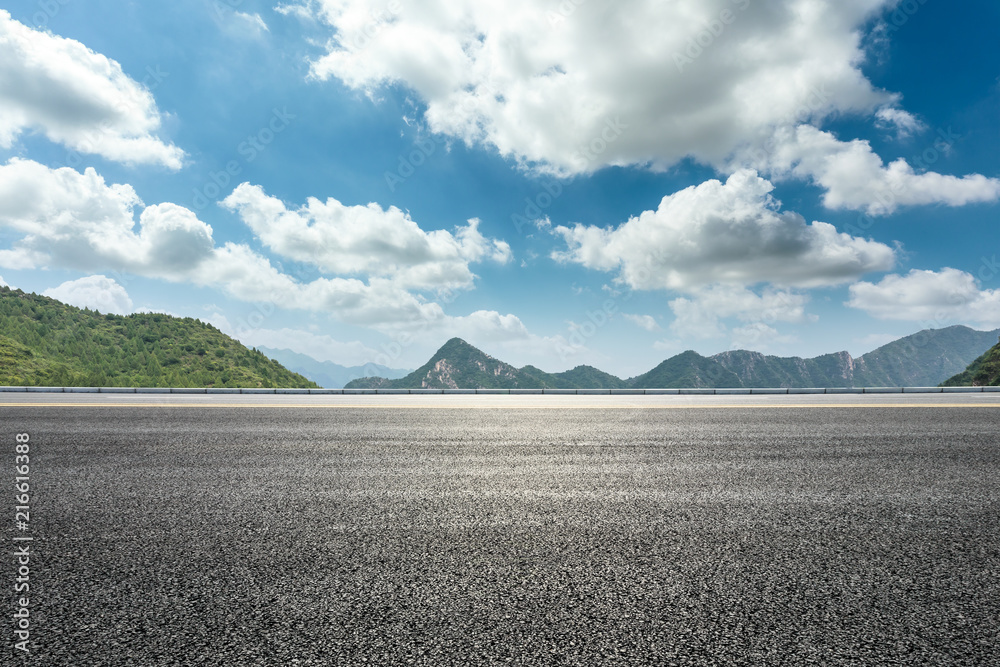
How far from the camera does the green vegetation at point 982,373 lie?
49572 mm

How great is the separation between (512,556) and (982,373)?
74004 millimetres

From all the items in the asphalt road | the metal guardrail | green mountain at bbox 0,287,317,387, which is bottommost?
the asphalt road

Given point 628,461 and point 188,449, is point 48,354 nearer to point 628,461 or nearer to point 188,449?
point 188,449

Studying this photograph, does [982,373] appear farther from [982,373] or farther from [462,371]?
[462,371]

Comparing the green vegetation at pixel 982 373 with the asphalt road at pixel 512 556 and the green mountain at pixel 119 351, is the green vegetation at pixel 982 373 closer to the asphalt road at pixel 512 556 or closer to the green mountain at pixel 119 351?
the asphalt road at pixel 512 556

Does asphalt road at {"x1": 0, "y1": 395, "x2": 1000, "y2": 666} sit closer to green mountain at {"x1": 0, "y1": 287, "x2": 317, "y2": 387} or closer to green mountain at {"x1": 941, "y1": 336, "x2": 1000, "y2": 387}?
green mountain at {"x1": 0, "y1": 287, "x2": 317, "y2": 387}

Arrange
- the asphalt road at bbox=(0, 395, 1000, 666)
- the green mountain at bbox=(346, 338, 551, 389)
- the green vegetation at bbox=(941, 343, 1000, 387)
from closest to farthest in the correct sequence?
the asphalt road at bbox=(0, 395, 1000, 666) → the green vegetation at bbox=(941, 343, 1000, 387) → the green mountain at bbox=(346, 338, 551, 389)

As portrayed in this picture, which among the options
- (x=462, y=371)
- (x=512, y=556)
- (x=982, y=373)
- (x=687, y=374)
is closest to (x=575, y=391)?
(x=512, y=556)

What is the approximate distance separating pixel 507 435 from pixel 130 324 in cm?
9514

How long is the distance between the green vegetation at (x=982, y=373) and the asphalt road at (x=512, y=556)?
61068mm

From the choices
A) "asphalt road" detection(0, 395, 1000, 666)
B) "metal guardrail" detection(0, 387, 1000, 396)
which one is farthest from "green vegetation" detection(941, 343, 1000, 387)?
"asphalt road" detection(0, 395, 1000, 666)

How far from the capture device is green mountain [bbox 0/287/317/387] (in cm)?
Result: 5581

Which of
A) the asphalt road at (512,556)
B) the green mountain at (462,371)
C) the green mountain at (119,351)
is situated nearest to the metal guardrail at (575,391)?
the asphalt road at (512,556)

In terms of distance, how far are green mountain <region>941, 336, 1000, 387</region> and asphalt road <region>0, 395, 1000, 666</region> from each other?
6107 cm
